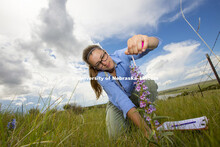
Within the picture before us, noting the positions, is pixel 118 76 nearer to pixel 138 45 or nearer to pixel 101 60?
pixel 101 60

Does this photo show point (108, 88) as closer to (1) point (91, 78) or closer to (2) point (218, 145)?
(1) point (91, 78)

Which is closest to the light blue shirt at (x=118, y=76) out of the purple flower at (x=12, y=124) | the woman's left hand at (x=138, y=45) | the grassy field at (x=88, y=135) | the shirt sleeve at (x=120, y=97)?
the shirt sleeve at (x=120, y=97)

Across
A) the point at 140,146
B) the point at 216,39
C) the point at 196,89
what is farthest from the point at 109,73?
the point at 196,89

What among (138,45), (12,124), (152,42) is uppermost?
(152,42)

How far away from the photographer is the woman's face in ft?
10.3

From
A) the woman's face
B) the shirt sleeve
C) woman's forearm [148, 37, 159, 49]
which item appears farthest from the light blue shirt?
woman's forearm [148, 37, 159, 49]

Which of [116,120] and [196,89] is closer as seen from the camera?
[116,120]

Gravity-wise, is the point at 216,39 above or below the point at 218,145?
above

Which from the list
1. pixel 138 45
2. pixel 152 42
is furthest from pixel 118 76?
pixel 138 45

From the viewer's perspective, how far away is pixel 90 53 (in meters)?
3.37

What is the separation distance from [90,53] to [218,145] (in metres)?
2.99

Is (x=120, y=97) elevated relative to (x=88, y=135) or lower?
elevated

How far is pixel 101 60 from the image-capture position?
3.13 meters

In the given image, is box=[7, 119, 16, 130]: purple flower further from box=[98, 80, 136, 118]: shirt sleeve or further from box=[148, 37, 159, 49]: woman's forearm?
box=[148, 37, 159, 49]: woman's forearm
